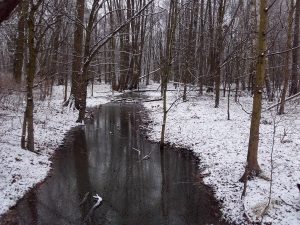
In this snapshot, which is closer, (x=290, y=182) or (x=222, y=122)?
(x=290, y=182)

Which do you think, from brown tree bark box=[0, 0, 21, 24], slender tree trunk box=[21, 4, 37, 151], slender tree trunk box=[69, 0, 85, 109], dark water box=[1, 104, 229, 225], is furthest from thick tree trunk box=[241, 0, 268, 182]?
→ slender tree trunk box=[69, 0, 85, 109]

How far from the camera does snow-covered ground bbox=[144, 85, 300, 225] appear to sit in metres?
7.67

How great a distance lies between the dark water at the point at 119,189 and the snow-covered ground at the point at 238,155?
1.62 feet

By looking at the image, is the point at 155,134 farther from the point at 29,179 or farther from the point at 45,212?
the point at 45,212

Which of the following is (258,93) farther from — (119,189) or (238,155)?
(119,189)

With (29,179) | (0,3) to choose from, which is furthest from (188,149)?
(0,3)

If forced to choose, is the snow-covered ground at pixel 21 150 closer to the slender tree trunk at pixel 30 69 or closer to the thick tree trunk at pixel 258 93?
the slender tree trunk at pixel 30 69

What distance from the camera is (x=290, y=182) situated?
848cm

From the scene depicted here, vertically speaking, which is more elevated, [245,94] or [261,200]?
[245,94]

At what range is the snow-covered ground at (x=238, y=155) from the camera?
302 inches

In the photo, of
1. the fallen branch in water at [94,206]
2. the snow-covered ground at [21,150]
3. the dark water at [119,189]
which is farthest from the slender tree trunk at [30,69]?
the fallen branch in water at [94,206]

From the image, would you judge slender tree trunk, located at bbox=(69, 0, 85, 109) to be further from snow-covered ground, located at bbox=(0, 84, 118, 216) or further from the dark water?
the dark water

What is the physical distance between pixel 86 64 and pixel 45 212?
10.6 m

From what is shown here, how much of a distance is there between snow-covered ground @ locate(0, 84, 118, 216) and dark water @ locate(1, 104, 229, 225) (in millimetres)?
315
